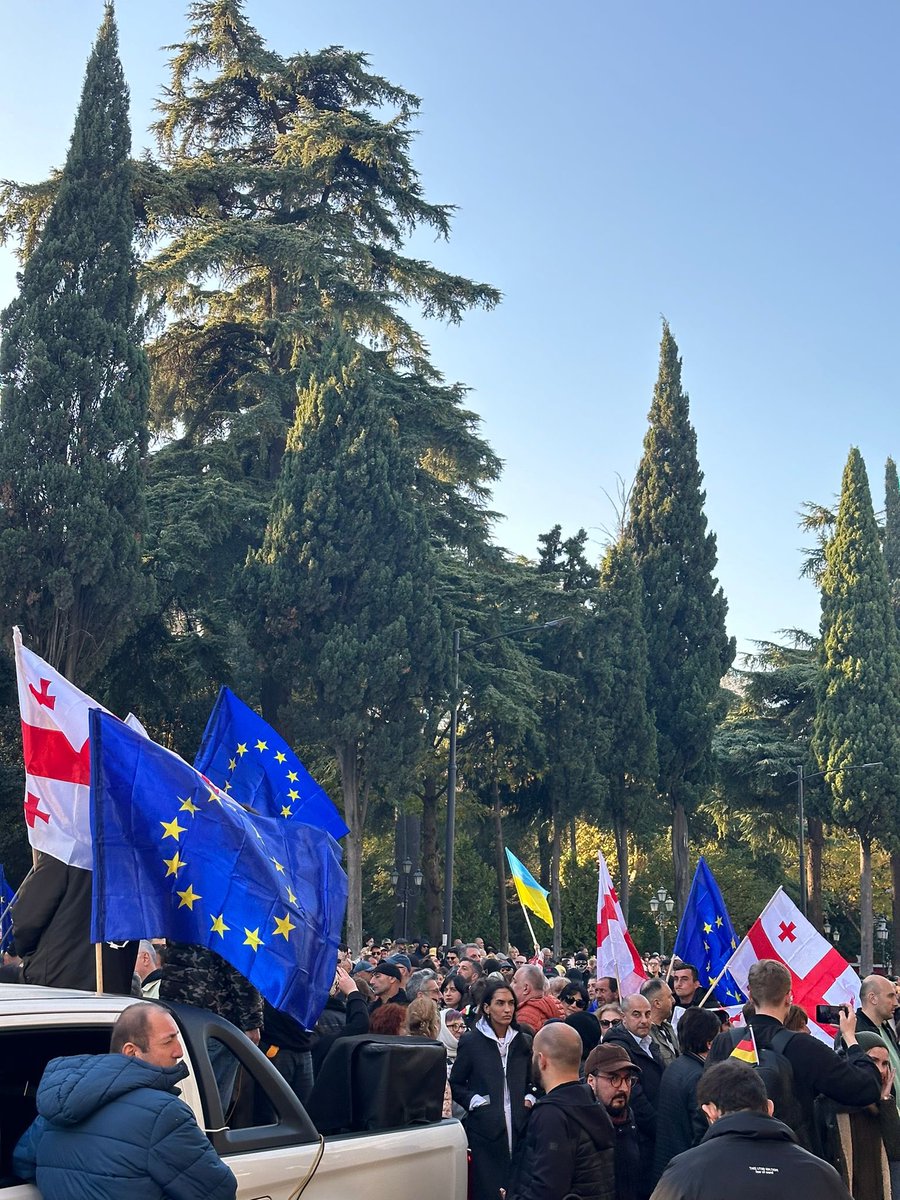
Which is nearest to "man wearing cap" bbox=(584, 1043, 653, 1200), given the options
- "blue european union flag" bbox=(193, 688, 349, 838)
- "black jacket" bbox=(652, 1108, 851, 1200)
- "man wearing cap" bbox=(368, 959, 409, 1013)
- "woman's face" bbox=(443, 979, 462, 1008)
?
"black jacket" bbox=(652, 1108, 851, 1200)

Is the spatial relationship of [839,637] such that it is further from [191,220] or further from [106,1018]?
[106,1018]

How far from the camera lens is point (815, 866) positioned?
51.8 metres

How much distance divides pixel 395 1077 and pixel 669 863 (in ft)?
189

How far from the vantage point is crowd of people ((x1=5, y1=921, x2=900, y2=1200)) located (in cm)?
391

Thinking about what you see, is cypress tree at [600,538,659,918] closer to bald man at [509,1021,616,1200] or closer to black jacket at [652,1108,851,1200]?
bald man at [509,1021,616,1200]

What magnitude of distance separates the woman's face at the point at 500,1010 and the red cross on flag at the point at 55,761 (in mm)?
2282

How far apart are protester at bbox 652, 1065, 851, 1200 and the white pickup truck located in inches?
51.3

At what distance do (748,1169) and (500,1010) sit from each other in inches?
139

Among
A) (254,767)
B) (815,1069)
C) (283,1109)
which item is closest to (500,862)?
(254,767)

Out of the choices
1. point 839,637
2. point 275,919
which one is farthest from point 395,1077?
point 839,637

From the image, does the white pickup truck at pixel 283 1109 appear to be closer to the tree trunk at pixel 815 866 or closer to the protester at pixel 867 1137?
the protester at pixel 867 1137

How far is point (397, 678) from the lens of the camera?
29.3 metres

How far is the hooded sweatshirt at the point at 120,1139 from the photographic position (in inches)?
144

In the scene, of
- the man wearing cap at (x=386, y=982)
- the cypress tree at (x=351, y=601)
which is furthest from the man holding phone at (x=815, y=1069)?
the cypress tree at (x=351, y=601)
